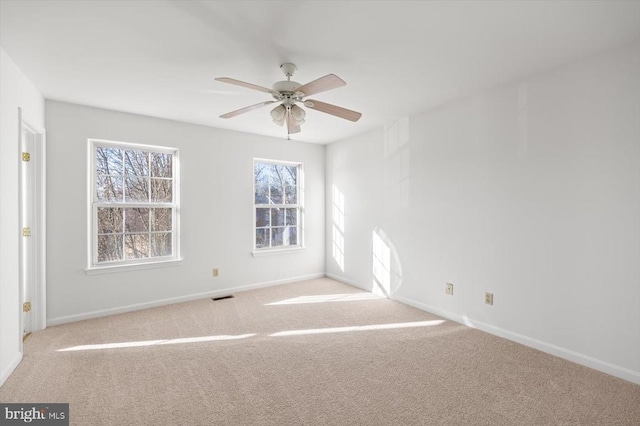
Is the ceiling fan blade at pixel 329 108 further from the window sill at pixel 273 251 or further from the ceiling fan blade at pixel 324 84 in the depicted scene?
the window sill at pixel 273 251

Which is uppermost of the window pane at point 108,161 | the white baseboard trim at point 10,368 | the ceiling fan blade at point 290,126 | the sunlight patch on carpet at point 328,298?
the ceiling fan blade at point 290,126

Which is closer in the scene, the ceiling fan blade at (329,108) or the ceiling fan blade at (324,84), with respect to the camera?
the ceiling fan blade at (324,84)

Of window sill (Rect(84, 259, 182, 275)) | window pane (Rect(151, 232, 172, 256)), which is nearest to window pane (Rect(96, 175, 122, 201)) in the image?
window pane (Rect(151, 232, 172, 256))

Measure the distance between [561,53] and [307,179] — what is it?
3.68m

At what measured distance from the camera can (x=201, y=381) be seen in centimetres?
224

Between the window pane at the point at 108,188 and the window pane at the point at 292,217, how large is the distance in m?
2.44

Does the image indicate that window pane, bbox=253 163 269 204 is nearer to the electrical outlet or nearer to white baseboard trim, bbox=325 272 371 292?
white baseboard trim, bbox=325 272 371 292

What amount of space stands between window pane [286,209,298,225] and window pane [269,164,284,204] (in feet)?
0.88

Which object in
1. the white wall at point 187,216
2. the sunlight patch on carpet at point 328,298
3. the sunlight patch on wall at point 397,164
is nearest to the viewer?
the white wall at point 187,216

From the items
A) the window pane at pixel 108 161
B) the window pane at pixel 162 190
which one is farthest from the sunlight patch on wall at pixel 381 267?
the window pane at pixel 108 161

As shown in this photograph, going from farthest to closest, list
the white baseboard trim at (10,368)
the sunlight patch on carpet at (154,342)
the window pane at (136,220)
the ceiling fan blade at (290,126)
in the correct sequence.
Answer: the window pane at (136,220) → the sunlight patch on carpet at (154,342) → the ceiling fan blade at (290,126) → the white baseboard trim at (10,368)

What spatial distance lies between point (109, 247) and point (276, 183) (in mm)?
2473

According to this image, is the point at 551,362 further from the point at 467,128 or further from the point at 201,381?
the point at 201,381

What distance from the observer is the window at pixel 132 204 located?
3613mm
